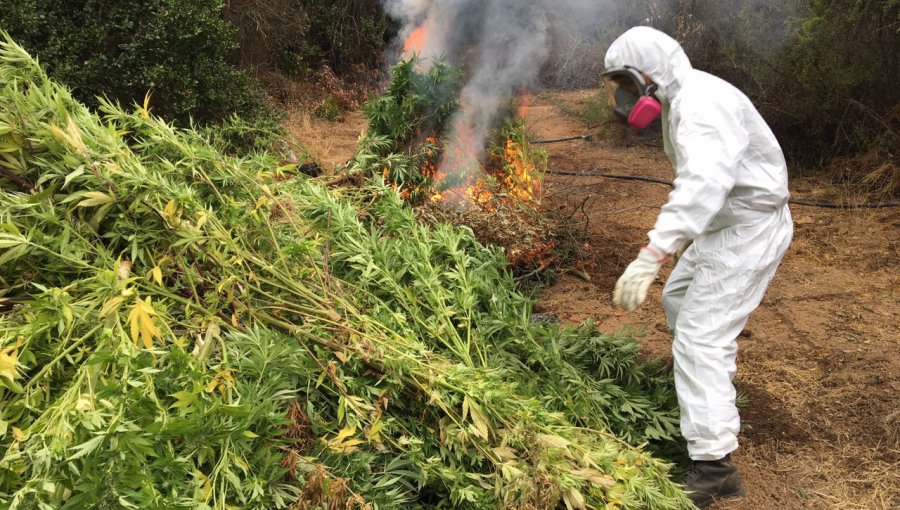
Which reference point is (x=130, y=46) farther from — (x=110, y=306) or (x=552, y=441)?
(x=552, y=441)

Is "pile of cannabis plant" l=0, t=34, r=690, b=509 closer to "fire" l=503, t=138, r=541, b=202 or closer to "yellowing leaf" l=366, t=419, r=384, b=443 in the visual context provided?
"yellowing leaf" l=366, t=419, r=384, b=443

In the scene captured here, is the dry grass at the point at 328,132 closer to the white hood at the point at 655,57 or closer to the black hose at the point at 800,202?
the black hose at the point at 800,202

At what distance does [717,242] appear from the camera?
3551 mm

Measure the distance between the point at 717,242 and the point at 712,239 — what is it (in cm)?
4

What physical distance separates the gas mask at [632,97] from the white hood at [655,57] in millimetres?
41

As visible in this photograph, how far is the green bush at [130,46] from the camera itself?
7445mm

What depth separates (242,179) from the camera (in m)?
3.78

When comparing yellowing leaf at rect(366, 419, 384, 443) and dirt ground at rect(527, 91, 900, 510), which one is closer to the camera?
yellowing leaf at rect(366, 419, 384, 443)

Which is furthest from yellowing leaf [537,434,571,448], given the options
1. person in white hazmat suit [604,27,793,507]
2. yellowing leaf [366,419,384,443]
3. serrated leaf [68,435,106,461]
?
serrated leaf [68,435,106,461]

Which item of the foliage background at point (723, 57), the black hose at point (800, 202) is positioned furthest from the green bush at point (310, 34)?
the black hose at point (800, 202)

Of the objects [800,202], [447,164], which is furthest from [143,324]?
[800,202]

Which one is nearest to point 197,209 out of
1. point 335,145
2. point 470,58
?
point 470,58

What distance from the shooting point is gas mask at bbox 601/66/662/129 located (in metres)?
3.42

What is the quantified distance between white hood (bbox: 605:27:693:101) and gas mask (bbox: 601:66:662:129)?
0.13 ft
